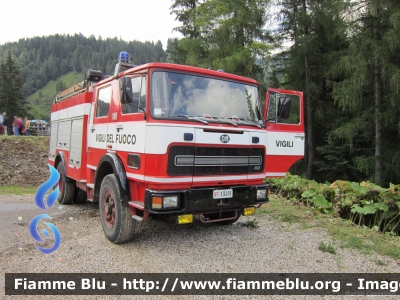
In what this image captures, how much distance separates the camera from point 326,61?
60.8 feet

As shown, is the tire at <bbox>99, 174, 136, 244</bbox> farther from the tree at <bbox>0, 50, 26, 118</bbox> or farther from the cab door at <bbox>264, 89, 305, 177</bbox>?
the tree at <bbox>0, 50, 26, 118</bbox>

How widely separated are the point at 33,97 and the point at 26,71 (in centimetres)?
1366

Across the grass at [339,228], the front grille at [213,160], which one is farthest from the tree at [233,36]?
the front grille at [213,160]

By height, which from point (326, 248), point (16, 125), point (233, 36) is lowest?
point (326, 248)

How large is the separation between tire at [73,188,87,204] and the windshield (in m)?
4.73

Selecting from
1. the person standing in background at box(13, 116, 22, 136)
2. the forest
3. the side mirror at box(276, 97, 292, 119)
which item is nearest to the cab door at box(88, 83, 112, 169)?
the side mirror at box(276, 97, 292, 119)

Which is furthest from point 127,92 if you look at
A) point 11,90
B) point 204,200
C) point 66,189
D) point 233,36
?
point 11,90

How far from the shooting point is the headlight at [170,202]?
4215 millimetres

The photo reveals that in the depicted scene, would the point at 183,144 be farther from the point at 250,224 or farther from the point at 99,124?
the point at 250,224

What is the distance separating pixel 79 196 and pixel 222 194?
4.87 metres

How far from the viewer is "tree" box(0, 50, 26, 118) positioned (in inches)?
1574

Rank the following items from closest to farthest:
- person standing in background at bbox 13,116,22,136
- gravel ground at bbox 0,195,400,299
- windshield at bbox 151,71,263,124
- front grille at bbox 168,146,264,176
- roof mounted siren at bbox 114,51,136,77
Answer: gravel ground at bbox 0,195,400,299, front grille at bbox 168,146,264,176, windshield at bbox 151,71,263,124, roof mounted siren at bbox 114,51,136,77, person standing in background at bbox 13,116,22,136

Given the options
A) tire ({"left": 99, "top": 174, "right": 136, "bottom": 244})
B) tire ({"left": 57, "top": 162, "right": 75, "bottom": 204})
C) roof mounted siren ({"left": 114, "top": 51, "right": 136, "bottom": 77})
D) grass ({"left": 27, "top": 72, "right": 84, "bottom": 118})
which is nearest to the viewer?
tire ({"left": 99, "top": 174, "right": 136, "bottom": 244})

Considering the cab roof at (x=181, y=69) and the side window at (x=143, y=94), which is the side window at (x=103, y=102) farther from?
the side window at (x=143, y=94)
